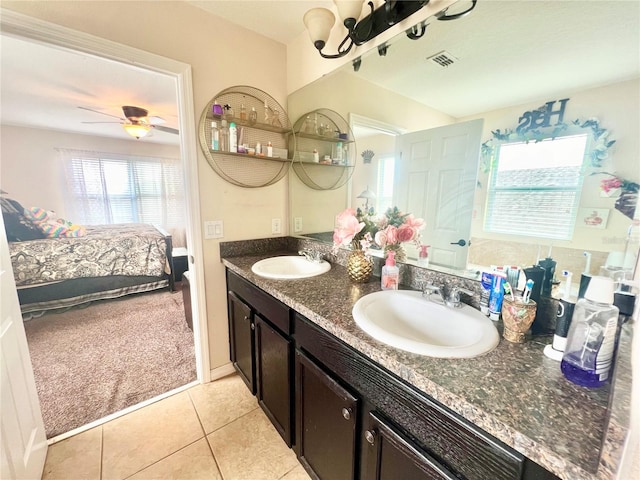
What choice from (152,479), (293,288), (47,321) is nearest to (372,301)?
(293,288)

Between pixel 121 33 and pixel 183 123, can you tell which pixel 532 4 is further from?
pixel 121 33

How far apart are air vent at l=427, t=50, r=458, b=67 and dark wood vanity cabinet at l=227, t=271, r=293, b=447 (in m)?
1.36

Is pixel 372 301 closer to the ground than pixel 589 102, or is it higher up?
closer to the ground

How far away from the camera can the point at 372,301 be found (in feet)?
3.31

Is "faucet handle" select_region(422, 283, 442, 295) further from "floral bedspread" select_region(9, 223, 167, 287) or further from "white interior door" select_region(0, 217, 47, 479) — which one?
"floral bedspread" select_region(9, 223, 167, 287)

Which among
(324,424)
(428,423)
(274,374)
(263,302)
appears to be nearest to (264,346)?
(274,374)

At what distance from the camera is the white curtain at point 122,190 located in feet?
15.4

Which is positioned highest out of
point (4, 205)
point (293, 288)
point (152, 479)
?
point (4, 205)

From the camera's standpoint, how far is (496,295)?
873 millimetres

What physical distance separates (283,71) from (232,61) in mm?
369

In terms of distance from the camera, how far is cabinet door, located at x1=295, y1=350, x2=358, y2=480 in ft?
2.83

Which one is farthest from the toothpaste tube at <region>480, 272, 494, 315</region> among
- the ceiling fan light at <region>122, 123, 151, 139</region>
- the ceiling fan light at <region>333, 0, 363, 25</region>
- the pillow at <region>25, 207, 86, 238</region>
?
the pillow at <region>25, 207, 86, 238</region>

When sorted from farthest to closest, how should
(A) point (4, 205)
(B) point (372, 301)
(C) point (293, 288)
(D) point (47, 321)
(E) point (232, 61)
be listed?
(A) point (4, 205), (D) point (47, 321), (E) point (232, 61), (C) point (293, 288), (B) point (372, 301)

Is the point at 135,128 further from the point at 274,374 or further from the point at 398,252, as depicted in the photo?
the point at 398,252
